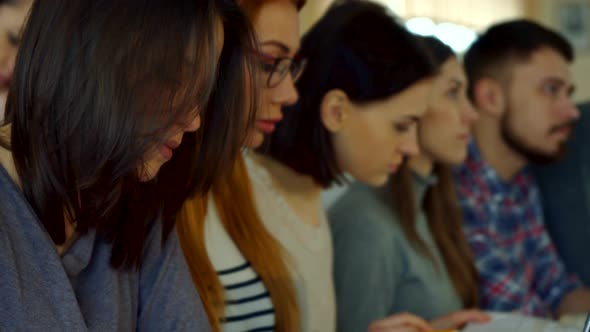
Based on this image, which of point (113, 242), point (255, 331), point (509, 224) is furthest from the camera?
point (509, 224)

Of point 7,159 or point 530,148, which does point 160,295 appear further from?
point 530,148

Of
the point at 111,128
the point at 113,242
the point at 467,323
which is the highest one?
the point at 111,128

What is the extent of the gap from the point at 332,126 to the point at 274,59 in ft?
0.62

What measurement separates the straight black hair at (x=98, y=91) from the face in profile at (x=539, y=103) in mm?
1249

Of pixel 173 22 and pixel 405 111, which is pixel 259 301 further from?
pixel 173 22

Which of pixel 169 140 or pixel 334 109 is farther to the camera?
pixel 334 109

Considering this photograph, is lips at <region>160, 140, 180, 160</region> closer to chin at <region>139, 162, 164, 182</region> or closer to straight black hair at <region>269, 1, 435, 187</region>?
chin at <region>139, 162, 164, 182</region>

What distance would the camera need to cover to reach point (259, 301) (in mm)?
1117

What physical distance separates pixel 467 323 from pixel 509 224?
0.61m

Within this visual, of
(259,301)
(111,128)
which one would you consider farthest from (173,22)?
(259,301)

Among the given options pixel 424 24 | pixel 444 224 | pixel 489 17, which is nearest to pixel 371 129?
pixel 444 224

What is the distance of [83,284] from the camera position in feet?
2.77

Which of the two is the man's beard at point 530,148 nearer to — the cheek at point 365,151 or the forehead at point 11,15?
the cheek at point 365,151

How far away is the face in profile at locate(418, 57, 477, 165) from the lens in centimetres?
154
